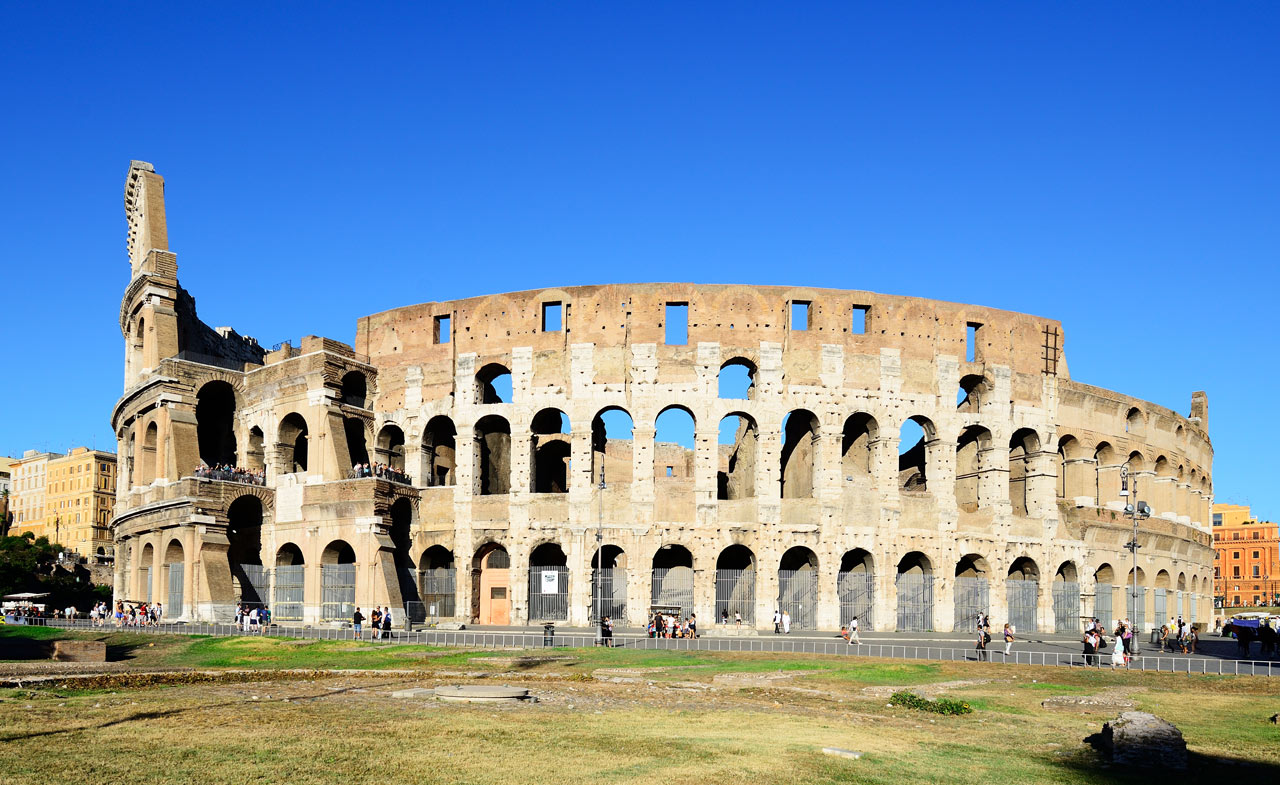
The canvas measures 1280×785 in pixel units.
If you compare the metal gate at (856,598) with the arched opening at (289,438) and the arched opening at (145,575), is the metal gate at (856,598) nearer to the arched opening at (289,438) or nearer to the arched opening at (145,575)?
the arched opening at (289,438)

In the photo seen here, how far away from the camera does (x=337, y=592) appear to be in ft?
146

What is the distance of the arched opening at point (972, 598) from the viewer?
148 ft

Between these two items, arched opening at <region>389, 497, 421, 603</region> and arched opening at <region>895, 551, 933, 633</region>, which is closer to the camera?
arched opening at <region>895, 551, 933, 633</region>

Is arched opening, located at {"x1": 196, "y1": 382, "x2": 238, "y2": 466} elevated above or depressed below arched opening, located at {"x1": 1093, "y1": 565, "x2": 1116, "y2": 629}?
above

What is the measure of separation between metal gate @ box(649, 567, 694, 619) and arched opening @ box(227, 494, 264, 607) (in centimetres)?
1608

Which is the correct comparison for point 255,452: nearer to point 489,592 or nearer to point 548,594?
point 489,592

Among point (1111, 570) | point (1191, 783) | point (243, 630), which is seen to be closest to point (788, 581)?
point (1111, 570)

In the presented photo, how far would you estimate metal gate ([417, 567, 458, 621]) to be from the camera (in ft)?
148

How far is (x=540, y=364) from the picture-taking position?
149 ft

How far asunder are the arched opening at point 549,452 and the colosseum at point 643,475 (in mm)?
A: 459

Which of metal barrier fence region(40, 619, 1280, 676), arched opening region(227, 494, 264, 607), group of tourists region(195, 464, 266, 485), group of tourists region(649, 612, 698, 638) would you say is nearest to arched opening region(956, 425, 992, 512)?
metal barrier fence region(40, 619, 1280, 676)

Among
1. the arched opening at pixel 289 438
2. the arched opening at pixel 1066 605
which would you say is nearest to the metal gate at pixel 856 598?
the arched opening at pixel 1066 605

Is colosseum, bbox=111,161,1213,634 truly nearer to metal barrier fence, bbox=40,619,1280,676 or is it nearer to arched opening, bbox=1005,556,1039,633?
arched opening, bbox=1005,556,1039,633

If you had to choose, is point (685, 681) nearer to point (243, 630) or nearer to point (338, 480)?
point (243, 630)
